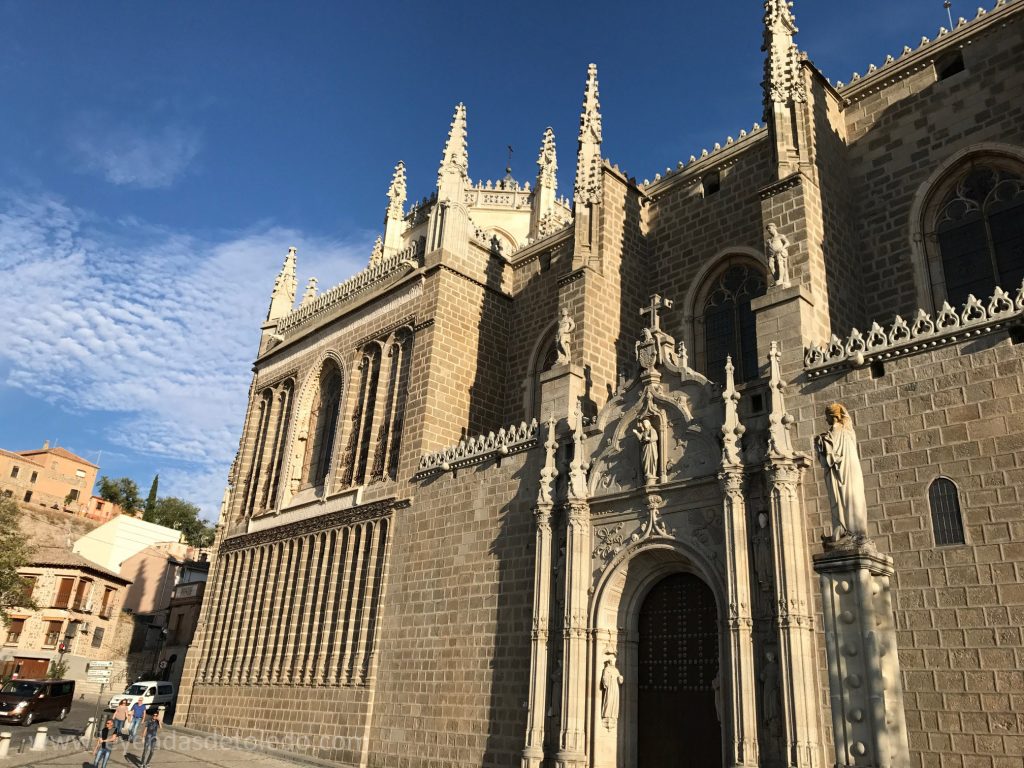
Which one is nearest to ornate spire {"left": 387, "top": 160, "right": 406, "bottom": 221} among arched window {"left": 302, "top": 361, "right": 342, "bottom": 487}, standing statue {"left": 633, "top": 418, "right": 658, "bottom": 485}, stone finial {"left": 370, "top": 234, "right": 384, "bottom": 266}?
stone finial {"left": 370, "top": 234, "right": 384, "bottom": 266}

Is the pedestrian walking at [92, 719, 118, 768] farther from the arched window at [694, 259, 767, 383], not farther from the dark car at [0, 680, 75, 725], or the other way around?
the arched window at [694, 259, 767, 383]

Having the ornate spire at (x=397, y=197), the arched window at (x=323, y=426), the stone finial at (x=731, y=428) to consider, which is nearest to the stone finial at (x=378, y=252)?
the ornate spire at (x=397, y=197)

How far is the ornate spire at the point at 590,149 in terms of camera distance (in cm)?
1897

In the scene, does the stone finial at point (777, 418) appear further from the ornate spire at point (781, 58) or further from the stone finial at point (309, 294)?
the stone finial at point (309, 294)

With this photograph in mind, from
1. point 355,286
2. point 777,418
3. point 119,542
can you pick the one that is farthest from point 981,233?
point 119,542

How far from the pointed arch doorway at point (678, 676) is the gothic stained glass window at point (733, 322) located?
4.93 m

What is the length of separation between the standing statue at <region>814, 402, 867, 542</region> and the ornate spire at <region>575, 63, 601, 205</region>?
10.9 meters

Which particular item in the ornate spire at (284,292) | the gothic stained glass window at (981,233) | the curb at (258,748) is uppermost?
the ornate spire at (284,292)

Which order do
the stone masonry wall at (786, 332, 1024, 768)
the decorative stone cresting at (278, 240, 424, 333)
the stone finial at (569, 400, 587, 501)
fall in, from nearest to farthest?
the stone masonry wall at (786, 332, 1024, 768)
the stone finial at (569, 400, 587, 501)
the decorative stone cresting at (278, 240, 424, 333)

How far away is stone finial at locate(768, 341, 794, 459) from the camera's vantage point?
1230cm

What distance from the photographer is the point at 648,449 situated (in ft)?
47.1

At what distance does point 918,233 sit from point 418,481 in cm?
1175

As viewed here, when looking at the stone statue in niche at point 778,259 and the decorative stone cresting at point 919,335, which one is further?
the stone statue in niche at point 778,259

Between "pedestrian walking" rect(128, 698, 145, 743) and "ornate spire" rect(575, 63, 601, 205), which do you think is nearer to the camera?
"ornate spire" rect(575, 63, 601, 205)
